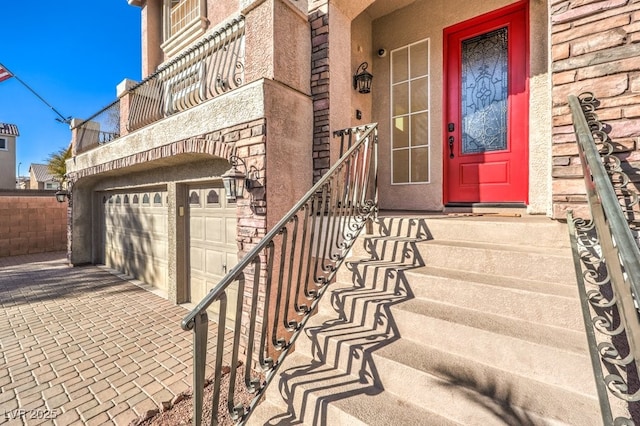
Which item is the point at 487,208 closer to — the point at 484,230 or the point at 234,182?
the point at 484,230

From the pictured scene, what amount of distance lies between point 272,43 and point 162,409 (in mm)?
3524

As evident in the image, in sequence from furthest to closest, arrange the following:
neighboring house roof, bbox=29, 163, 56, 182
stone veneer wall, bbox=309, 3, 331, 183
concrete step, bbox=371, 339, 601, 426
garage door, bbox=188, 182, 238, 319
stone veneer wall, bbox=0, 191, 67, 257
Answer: neighboring house roof, bbox=29, 163, 56, 182 < stone veneer wall, bbox=0, 191, 67, 257 < garage door, bbox=188, 182, 238, 319 < stone veneer wall, bbox=309, 3, 331, 183 < concrete step, bbox=371, 339, 601, 426

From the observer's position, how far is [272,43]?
9.71ft

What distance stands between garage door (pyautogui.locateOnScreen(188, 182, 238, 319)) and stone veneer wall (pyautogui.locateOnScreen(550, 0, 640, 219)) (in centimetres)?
358

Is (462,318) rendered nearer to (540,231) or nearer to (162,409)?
(540,231)

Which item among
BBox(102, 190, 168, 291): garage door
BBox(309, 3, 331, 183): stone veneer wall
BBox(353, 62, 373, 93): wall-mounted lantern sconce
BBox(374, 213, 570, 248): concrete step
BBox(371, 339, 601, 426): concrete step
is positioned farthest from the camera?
BBox(102, 190, 168, 291): garage door

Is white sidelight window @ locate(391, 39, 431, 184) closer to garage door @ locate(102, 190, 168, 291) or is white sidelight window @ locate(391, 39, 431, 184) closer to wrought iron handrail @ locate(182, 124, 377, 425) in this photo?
wrought iron handrail @ locate(182, 124, 377, 425)

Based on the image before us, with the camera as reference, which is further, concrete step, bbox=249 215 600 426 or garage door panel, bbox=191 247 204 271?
garage door panel, bbox=191 247 204 271

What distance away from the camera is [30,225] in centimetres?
924

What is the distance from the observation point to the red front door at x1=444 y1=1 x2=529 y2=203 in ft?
11.1

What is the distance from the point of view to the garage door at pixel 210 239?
4.13 metres

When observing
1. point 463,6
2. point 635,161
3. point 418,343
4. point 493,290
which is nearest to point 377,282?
point 418,343

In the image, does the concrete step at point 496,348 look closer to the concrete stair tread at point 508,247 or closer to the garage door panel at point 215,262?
the concrete stair tread at point 508,247

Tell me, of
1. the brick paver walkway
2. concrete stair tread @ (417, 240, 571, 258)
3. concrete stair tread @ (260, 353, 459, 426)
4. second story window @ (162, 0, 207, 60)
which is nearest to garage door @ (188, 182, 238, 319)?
the brick paver walkway
